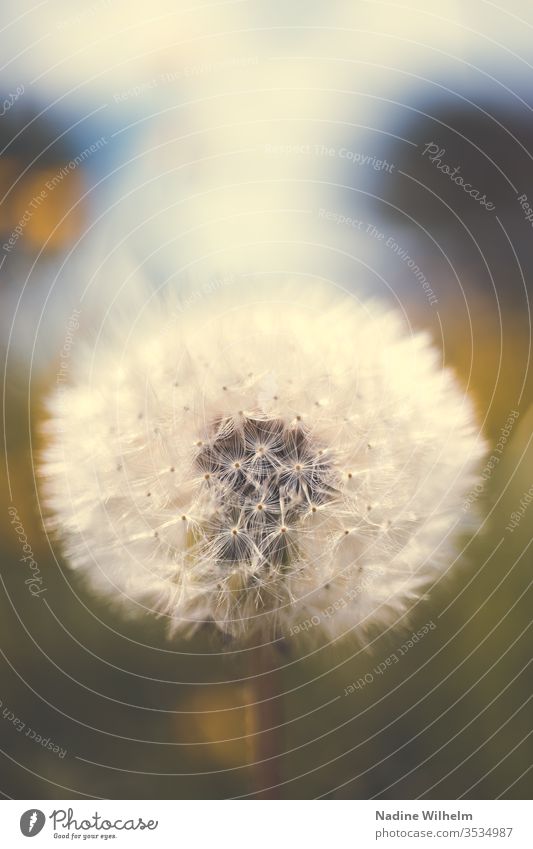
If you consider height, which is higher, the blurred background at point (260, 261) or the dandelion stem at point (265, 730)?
the blurred background at point (260, 261)

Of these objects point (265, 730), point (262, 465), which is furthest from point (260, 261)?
point (265, 730)

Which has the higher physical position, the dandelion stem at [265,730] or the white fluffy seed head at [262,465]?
the white fluffy seed head at [262,465]
